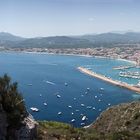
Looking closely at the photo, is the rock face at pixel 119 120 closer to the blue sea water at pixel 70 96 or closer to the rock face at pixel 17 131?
the rock face at pixel 17 131

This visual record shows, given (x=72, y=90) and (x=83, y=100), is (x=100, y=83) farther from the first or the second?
(x=83, y=100)

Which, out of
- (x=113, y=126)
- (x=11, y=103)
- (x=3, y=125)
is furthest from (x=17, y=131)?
(x=113, y=126)

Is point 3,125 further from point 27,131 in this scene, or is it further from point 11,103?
point 11,103

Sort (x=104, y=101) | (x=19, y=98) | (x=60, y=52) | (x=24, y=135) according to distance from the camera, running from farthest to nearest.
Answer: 1. (x=60, y=52)
2. (x=104, y=101)
3. (x=19, y=98)
4. (x=24, y=135)

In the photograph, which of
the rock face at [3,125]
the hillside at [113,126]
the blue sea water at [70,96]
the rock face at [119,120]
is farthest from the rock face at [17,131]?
the blue sea water at [70,96]

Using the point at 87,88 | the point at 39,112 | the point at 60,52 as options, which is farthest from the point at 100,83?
the point at 60,52

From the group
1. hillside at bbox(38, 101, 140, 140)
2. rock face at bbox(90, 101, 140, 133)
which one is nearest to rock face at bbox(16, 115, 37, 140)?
hillside at bbox(38, 101, 140, 140)
